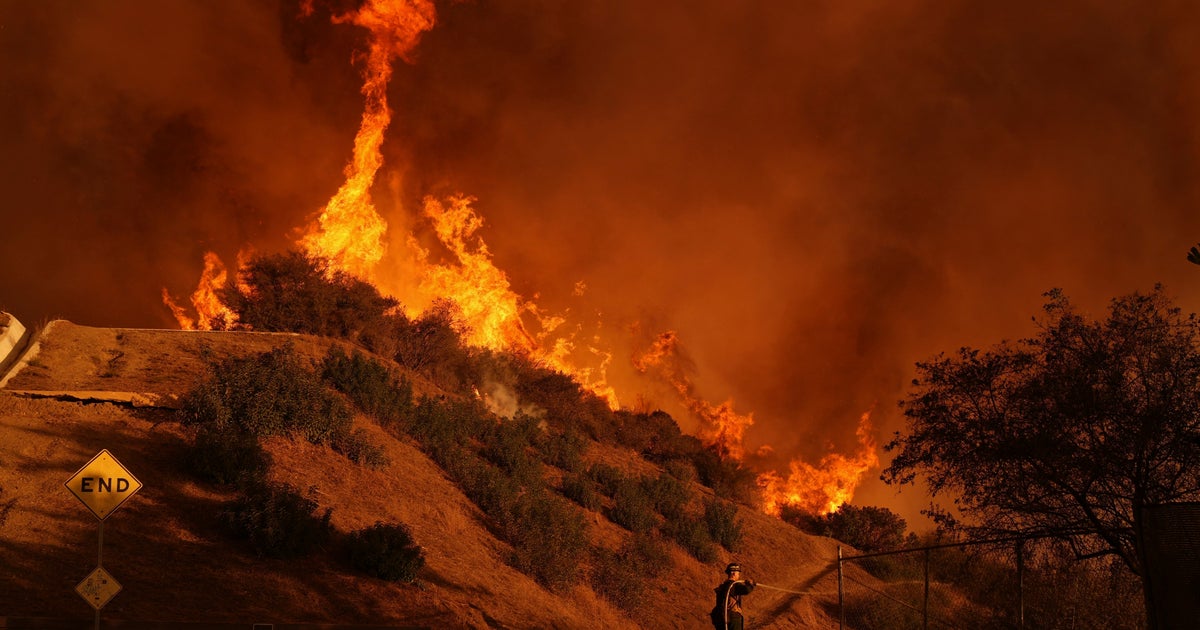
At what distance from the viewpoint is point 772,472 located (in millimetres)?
41562

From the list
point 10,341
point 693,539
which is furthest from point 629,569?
point 10,341

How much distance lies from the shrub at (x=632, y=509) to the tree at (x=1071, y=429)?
12110 millimetres

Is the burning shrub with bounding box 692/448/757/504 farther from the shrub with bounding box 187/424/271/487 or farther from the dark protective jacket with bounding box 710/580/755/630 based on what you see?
the dark protective jacket with bounding box 710/580/755/630

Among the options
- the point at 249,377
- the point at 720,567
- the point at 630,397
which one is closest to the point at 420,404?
the point at 249,377

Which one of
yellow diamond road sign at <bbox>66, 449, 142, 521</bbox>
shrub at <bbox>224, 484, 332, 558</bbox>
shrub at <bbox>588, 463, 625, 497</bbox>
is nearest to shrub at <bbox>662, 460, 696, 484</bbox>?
shrub at <bbox>588, 463, 625, 497</bbox>

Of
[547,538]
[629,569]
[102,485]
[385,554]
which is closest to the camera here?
[102,485]

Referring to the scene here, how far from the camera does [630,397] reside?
43.9m

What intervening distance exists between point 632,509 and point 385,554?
1241 cm

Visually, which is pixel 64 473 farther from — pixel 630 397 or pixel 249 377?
pixel 630 397

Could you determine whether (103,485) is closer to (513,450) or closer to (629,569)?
(629,569)

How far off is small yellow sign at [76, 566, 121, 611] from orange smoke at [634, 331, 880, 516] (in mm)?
31381

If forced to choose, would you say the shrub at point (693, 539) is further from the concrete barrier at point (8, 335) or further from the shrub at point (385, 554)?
the concrete barrier at point (8, 335)

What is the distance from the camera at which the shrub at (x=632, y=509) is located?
2588 cm

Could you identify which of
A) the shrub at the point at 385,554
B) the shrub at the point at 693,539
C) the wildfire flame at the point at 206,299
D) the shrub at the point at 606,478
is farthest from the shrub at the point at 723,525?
the wildfire flame at the point at 206,299
